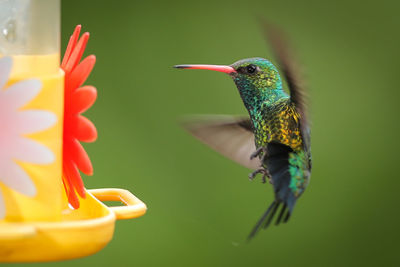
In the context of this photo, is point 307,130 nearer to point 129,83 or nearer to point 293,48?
point 293,48

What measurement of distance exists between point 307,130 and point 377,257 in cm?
218

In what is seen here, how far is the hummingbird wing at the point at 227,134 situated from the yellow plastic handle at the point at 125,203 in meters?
0.33

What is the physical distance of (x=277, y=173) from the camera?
1624 millimetres

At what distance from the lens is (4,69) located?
119 centimetres

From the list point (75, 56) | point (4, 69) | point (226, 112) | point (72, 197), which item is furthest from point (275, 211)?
point (226, 112)

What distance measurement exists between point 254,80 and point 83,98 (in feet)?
1.83

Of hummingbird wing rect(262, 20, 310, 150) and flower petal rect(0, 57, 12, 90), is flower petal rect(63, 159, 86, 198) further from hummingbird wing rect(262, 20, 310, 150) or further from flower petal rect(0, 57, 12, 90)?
hummingbird wing rect(262, 20, 310, 150)

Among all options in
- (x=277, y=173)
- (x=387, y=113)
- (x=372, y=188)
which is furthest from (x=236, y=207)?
(x=277, y=173)

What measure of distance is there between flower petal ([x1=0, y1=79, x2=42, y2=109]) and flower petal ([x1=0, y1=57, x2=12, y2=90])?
15 mm

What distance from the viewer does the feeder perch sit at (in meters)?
1.15

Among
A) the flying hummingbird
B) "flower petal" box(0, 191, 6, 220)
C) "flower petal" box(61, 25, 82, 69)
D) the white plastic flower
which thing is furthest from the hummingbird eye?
"flower petal" box(0, 191, 6, 220)

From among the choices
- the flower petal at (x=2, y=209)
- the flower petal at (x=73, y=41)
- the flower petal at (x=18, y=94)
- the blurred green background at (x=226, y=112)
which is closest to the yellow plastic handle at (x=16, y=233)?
the flower petal at (x=2, y=209)

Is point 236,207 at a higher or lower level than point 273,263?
higher

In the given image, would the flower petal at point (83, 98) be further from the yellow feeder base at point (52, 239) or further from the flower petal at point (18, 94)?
the yellow feeder base at point (52, 239)
